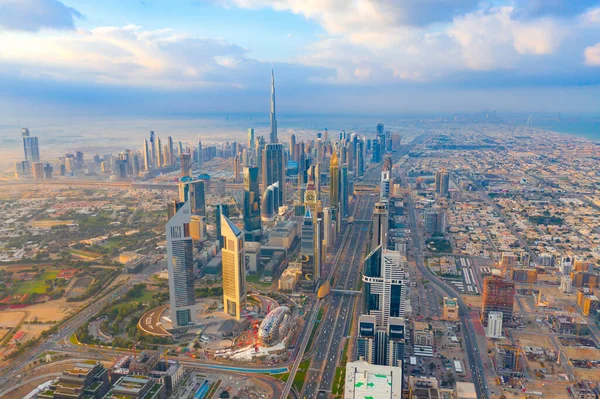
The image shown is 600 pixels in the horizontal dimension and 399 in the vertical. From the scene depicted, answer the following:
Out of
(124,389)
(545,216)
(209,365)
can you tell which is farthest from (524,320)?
(545,216)

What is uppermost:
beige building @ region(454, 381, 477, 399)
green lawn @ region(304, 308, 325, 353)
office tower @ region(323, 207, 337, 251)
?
office tower @ region(323, 207, 337, 251)

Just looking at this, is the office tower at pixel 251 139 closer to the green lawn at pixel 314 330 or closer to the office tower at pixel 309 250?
the office tower at pixel 309 250

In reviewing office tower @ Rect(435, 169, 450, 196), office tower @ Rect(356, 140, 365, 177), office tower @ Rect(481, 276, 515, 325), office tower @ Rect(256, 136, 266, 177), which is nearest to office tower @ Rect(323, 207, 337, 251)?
office tower @ Rect(481, 276, 515, 325)

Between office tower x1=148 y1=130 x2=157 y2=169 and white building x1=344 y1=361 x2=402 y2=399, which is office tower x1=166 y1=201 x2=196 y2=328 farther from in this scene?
office tower x1=148 y1=130 x2=157 y2=169

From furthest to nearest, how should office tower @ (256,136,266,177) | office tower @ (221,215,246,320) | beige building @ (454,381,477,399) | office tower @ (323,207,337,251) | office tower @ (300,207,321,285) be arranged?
1. office tower @ (256,136,266,177)
2. office tower @ (323,207,337,251)
3. office tower @ (300,207,321,285)
4. office tower @ (221,215,246,320)
5. beige building @ (454,381,477,399)

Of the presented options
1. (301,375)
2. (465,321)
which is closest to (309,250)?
(465,321)

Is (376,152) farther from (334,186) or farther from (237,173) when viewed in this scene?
(334,186)
